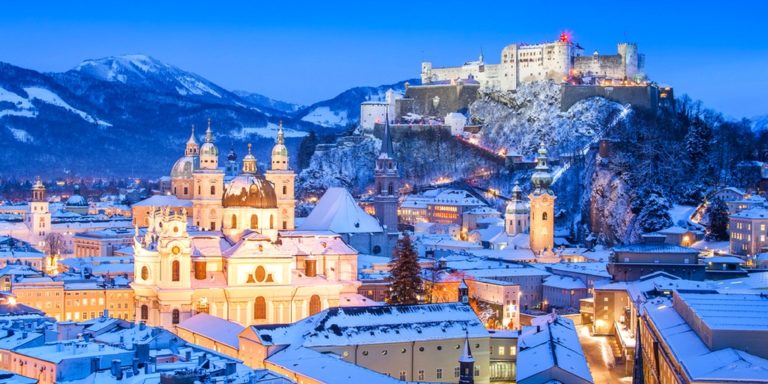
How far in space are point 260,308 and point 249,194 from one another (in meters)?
7.72

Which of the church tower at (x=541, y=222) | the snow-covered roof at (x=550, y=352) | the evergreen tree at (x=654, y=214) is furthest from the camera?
the church tower at (x=541, y=222)

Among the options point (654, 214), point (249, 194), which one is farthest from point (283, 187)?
point (654, 214)

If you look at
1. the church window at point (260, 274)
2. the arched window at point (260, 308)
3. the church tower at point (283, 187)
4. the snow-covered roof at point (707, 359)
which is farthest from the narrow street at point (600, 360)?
the church tower at point (283, 187)

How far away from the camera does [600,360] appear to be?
56.8 meters

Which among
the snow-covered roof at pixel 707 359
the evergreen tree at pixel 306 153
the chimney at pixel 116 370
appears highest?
the evergreen tree at pixel 306 153

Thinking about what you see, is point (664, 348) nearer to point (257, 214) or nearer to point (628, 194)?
point (257, 214)

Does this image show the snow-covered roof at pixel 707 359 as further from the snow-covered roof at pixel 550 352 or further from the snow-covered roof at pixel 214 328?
the snow-covered roof at pixel 214 328

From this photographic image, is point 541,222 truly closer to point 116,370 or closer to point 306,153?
point 306,153

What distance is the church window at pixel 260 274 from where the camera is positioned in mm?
61688

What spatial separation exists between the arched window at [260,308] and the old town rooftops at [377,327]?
44.6 feet

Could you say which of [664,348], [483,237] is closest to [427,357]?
[664,348]

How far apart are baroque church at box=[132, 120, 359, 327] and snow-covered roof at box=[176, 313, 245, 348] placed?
3730 mm

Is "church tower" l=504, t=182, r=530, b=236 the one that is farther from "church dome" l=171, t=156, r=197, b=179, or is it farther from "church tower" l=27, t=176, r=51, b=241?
"church tower" l=27, t=176, r=51, b=241

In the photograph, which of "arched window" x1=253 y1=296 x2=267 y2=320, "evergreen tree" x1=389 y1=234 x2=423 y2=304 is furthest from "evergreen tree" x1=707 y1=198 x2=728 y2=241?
"arched window" x1=253 y1=296 x2=267 y2=320
